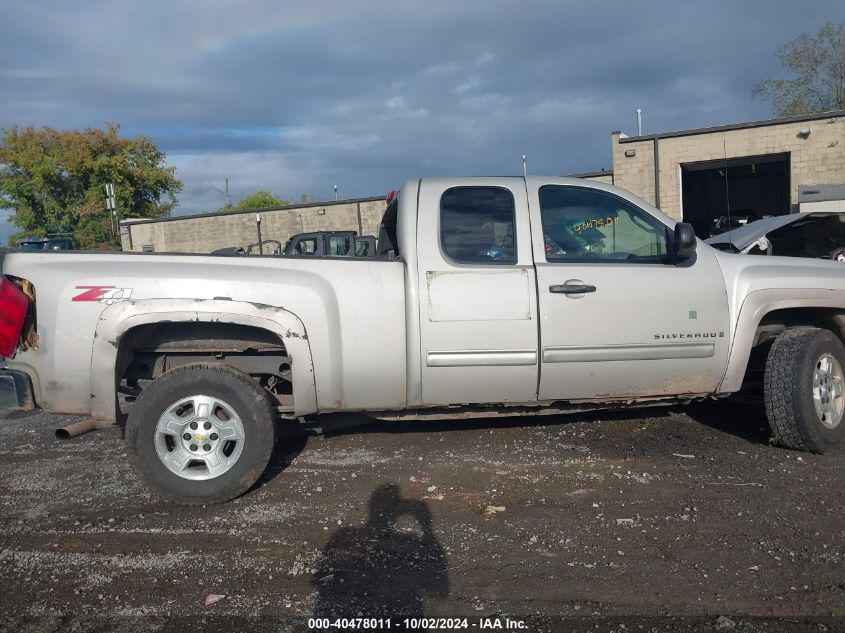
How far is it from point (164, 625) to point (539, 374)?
2630mm

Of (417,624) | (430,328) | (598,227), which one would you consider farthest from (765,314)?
(417,624)

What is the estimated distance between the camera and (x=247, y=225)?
33.5 meters

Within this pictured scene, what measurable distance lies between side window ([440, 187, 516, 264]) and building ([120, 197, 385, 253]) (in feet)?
79.5

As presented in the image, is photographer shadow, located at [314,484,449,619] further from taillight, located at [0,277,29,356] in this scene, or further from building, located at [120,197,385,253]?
building, located at [120,197,385,253]

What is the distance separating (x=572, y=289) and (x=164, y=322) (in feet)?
8.47

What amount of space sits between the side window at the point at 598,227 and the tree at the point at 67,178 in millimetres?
44794

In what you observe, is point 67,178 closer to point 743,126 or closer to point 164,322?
point 743,126

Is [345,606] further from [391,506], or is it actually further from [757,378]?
[757,378]

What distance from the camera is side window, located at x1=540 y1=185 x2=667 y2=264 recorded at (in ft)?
15.8

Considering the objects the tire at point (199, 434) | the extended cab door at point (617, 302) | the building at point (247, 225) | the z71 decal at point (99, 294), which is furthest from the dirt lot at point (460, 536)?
the building at point (247, 225)

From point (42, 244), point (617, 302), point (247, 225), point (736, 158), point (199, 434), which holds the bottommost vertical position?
point (199, 434)

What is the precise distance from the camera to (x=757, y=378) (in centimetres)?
536

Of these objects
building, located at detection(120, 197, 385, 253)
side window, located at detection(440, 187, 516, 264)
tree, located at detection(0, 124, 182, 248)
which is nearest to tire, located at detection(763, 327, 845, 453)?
side window, located at detection(440, 187, 516, 264)

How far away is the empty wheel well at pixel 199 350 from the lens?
4527 mm
